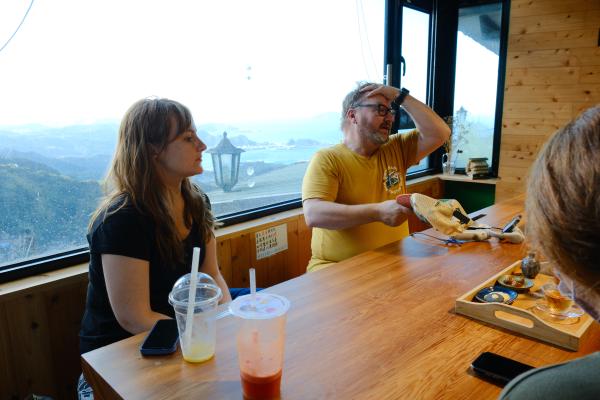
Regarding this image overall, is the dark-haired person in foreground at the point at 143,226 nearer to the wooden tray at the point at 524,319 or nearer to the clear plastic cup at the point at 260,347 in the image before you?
the clear plastic cup at the point at 260,347

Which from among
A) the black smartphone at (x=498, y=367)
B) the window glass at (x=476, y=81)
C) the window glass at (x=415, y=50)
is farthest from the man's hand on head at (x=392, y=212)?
the window glass at (x=476, y=81)

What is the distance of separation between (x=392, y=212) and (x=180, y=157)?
0.80m

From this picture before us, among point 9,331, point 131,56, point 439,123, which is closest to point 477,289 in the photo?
point 439,123

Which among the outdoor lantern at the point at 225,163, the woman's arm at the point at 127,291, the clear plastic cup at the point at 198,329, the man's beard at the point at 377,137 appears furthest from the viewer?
the outdoor lantern at the point at 225,163

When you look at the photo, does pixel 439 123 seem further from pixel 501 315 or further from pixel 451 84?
pixel 451 84

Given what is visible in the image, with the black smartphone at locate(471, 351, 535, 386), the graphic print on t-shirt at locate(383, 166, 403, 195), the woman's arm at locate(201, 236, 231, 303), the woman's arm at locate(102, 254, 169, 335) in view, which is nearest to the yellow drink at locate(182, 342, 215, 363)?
the woman's arm at locate(102, 254, 169, 335)

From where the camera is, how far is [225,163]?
7.64 ft

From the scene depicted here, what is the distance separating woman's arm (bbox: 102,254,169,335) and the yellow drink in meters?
0.40

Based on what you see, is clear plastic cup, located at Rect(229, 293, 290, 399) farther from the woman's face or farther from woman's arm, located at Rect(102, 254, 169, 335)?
the woman's face

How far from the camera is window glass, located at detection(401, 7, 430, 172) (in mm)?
3488

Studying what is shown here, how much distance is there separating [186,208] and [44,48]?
0.78 m

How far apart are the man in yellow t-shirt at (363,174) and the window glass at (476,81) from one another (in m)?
1.83

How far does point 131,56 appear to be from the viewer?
1861mm

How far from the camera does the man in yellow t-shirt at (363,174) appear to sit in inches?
72.7
